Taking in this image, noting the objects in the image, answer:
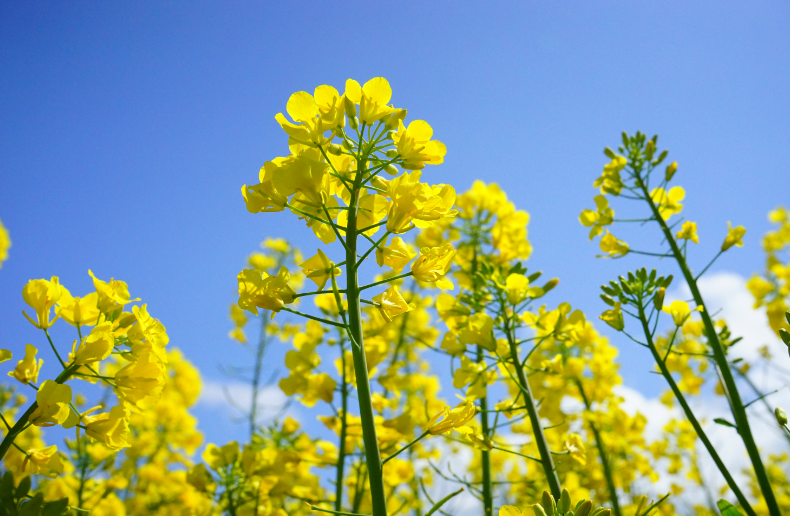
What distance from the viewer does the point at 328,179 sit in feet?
5.88

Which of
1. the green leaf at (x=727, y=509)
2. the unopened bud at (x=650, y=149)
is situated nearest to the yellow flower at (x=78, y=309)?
the green leaf at (x=727, y=509)

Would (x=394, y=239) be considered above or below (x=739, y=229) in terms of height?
below

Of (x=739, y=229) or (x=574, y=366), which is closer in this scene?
(x=739, y=229)

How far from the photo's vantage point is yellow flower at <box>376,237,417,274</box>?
5.55 feet

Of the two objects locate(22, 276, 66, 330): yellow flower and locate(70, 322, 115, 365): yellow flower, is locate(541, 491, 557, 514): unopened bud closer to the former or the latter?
locate(70, 322, 115, 365): yellow flower

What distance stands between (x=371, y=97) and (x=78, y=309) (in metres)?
1.40

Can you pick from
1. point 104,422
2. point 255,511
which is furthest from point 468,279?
point 104,422

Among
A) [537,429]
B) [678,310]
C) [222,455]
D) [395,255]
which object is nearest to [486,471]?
[537,429]

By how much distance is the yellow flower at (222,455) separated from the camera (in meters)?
3.12

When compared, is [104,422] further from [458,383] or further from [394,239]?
[458,383]

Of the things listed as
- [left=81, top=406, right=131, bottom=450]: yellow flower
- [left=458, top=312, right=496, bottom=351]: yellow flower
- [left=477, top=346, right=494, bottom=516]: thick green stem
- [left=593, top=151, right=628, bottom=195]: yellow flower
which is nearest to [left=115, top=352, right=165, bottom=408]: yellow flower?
[left=81, top=406, right=131, bottom=450]: yellow flower

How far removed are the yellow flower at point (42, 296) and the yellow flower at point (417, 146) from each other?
4.67 feet

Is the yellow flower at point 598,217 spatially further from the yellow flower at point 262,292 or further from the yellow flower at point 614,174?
the yellow flower at point 262,292

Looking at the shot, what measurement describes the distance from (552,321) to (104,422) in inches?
88.5
